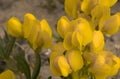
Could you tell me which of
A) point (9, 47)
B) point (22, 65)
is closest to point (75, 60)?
point (22, 65)

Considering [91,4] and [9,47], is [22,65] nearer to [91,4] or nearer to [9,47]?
[9,47]

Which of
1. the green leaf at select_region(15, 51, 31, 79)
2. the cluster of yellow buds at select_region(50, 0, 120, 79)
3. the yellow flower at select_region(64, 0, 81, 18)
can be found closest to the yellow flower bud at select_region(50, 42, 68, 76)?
the cluster of yellow buds at select_region(50, 0, 120, 79)

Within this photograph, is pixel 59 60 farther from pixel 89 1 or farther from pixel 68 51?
pixel 89 1

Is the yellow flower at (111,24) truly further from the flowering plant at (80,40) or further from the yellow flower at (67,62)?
the yellow flower at (67,62)

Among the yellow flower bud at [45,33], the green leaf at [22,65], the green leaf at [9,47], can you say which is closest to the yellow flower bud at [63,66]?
the yellow flower bud at [45,33]

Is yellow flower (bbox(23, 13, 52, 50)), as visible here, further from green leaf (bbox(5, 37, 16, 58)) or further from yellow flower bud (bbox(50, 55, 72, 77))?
green leaf (bbox(5, 37, 16, 58))

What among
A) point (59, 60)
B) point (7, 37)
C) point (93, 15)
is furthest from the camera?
point (7, 37)

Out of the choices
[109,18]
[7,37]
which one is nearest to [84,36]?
[109,18]

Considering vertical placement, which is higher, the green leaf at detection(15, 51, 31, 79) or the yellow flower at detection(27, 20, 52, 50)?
the yellow flower at detection(27, 20, 52, 50)
